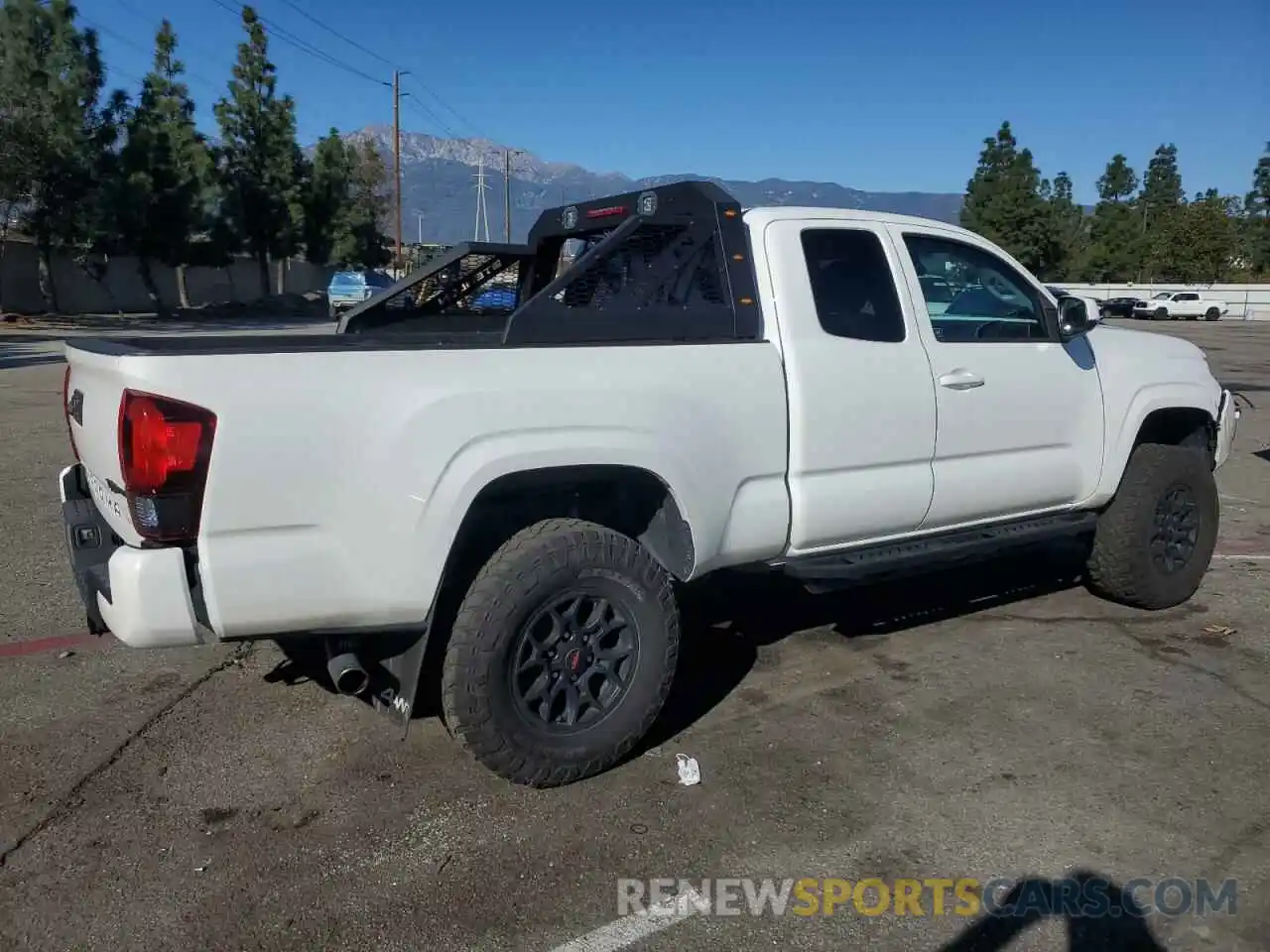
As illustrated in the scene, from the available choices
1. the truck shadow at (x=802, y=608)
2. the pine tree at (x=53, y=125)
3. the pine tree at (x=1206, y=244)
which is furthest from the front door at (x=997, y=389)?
the pine tree at (x=1206, y=244)

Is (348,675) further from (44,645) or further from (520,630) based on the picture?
(44,645)

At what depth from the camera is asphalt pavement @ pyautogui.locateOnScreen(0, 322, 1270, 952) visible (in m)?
3.02

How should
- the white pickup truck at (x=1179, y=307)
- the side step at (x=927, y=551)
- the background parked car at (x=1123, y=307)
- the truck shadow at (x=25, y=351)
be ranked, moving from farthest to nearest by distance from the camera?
1. the background parked car at (x=1123, y=307)
2. the white pickup truck at (x=1179, y=307)
3. the truck shadow at (x=25, y=351)
4. the side step at (x=927, y=551)

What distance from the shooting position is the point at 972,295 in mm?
5059

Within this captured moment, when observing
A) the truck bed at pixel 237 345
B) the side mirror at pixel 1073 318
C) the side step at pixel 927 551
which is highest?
the side mirror at pixel 1073 318

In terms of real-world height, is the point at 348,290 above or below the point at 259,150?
below

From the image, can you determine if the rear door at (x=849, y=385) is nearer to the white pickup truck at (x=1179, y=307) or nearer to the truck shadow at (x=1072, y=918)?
the truck shadow at (x=1072, y=918)

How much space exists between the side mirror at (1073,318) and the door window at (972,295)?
10 centimetres

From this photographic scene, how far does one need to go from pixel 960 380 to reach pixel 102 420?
11.0ft

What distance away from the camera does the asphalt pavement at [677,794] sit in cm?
302

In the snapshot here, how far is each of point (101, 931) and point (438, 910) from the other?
0.90 metres

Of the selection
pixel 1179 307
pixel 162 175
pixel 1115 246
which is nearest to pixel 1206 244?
pixel 1115 246

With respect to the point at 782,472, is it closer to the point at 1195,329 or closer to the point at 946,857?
the point at 946,857

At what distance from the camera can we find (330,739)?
4.11 m
